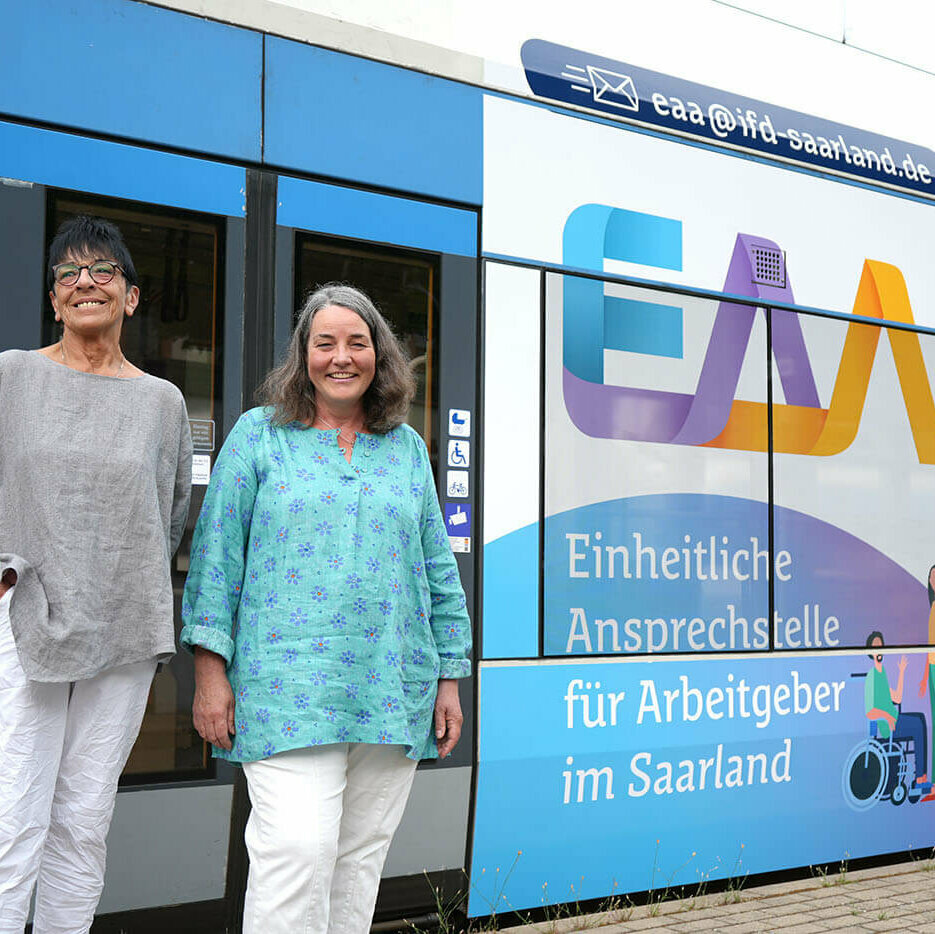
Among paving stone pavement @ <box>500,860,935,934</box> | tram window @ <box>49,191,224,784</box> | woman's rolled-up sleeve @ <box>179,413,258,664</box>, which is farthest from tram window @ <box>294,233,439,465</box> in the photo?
paving stone pavement @ <box>500,860,935,934</box>

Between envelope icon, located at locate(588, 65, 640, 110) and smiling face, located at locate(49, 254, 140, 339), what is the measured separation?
7.67 feet

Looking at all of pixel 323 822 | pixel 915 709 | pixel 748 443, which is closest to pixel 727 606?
pixel 748 443

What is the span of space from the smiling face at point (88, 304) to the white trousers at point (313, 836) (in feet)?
3.42

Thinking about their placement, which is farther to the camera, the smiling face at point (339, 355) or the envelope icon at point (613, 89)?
the envelope icon at point (613, 89)

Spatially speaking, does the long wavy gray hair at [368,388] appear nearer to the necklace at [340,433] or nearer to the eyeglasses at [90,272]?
the necklace at [340,433]

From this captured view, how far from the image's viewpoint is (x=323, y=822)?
8.75 feet

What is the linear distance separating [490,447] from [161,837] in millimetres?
1605

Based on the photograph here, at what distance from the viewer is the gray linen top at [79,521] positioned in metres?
2.62

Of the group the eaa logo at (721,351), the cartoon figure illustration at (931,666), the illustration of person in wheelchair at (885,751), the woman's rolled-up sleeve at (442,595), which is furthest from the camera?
the cartoon figure illustration at (931,666)

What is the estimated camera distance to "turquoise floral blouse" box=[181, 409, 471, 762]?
2.69 metres

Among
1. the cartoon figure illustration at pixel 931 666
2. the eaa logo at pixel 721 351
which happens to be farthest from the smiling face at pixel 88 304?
the cartoon figure illustration at pixel 931 666

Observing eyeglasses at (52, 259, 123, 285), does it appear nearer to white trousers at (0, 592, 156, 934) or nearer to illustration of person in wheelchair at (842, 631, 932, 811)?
white trousers at (0, 592, 156, 934)

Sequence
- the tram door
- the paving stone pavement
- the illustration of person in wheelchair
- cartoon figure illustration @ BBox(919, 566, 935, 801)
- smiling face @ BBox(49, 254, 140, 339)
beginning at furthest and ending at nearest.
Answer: cartoon figure illustration @ BBox(919, 566, 935, 801) → the illustration of person in wheelchair → the paving stone pavement → the tram door → smiling face @ BBox(49, 254, 140, 339)

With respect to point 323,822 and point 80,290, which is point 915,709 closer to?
point 323,822
